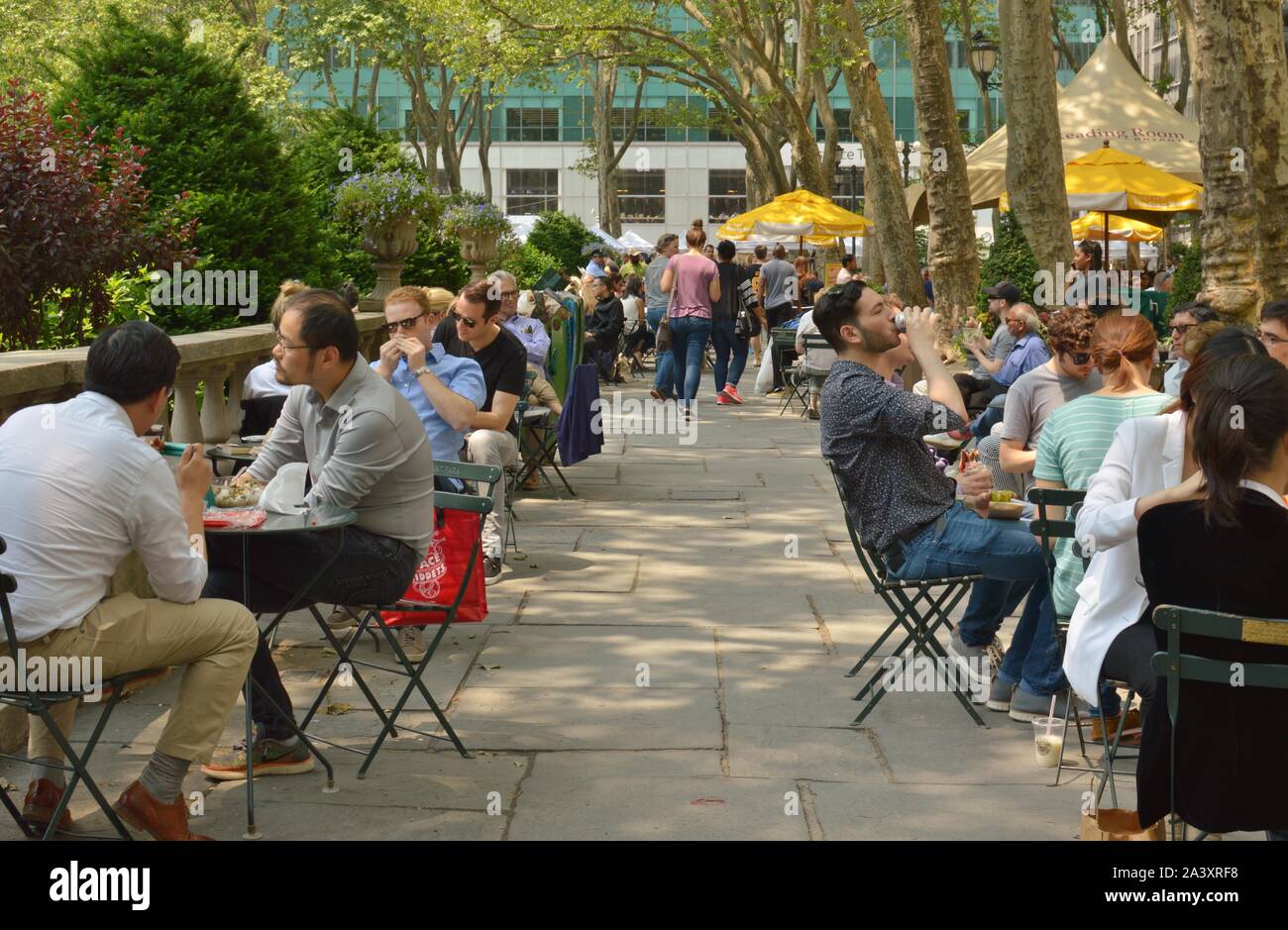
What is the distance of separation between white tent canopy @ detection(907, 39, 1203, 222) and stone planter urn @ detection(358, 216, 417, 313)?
22.5 ft

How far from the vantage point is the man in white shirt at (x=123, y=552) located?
439 centimetres

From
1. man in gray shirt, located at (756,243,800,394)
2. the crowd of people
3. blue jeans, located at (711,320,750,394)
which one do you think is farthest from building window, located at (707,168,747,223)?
the crowd of people

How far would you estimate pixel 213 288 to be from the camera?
448 inches

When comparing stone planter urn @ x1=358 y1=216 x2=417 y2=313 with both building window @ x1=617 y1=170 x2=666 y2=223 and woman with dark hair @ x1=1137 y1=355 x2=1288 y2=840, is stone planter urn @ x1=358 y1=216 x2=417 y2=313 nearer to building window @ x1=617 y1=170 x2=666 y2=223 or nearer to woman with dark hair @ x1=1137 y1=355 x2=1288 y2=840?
woman with dark hair @ x1=1137 y1=355 x2=1288 y2=840

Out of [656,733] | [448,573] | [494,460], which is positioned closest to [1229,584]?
[656,733]

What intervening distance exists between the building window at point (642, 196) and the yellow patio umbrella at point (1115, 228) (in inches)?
2138

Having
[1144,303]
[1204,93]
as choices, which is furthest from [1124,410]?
[1144,303]

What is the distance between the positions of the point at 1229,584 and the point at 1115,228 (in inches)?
1013

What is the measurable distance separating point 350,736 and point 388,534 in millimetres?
828

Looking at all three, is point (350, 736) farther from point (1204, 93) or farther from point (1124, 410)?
point (1204, 93)

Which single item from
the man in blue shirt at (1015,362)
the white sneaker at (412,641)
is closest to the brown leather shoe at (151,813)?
the white sneaker at (412,641)

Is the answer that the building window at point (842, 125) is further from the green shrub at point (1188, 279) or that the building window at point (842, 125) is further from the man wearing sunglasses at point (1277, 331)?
the man wearing sunglasses at point (1277, 331)

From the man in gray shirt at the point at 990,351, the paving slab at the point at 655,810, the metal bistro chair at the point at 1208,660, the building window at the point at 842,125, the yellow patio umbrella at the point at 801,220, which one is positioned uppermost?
the building window at the point at 842,125

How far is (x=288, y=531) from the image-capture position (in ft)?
16.9
